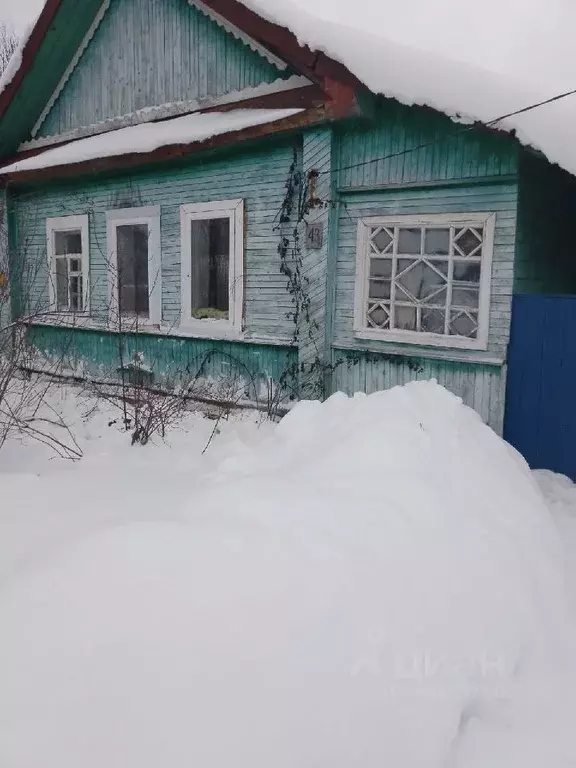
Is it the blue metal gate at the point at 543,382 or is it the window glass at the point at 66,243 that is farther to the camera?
the window glass at the point at 66,243

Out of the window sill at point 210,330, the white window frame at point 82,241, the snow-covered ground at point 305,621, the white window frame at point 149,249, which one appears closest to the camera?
the snow-covered ground at point 305,621

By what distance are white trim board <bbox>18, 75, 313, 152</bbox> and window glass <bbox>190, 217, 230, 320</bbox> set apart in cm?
144

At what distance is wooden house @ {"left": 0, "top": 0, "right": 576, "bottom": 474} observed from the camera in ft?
17.4

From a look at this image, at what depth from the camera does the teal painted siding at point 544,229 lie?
536 centimetres

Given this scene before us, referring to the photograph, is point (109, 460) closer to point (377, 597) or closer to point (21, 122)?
point (377, 597)

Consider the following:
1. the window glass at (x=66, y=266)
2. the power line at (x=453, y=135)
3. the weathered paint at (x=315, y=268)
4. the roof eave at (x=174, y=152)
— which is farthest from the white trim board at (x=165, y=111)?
the window glass at (x=66, y=266)

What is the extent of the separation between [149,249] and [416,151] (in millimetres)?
3908

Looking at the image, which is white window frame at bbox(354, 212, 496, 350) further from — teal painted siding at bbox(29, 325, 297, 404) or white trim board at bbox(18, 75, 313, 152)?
white trim board at bbox(18, 75, 313, 152)

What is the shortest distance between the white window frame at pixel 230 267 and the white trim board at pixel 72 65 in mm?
3464

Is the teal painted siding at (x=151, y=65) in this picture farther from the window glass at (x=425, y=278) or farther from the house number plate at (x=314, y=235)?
the window glass at (x=425, y=278)

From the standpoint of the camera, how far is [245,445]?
5.22m

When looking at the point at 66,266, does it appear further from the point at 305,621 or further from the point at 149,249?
the point at 305,621

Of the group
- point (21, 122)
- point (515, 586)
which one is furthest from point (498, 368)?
point (21, 122)

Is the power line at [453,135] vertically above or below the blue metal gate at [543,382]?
above
